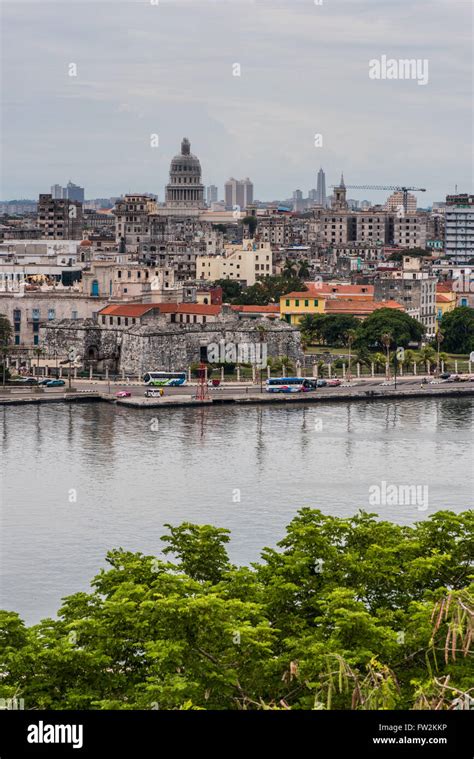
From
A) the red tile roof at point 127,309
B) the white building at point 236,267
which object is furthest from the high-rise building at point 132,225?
the red tile roof at point 127,309

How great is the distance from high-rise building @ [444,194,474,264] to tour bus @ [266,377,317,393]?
1824 inches

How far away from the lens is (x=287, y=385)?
3409 cm

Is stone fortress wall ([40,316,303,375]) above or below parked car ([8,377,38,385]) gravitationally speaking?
above

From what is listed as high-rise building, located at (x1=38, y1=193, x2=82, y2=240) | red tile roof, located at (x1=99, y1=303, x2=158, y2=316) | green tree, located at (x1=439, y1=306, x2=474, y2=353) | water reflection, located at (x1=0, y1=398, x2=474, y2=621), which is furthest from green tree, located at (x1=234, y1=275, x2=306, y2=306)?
high-rise building, located at (x1=38, y1=193, x2=82, y2=240)

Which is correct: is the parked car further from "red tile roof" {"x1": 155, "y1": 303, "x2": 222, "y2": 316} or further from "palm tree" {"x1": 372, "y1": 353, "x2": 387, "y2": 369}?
"palm tree" {"x1": 372, "y1": 353, "x2": 387, "y2": 369}

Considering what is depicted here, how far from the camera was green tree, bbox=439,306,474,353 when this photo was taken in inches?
1634

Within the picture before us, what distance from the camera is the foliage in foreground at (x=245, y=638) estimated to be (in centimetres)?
981

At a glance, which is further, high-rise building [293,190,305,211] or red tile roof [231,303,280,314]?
high-rise building [293,190,305,211]

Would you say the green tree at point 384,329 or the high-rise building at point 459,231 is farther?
the high-rise building at point 459,231

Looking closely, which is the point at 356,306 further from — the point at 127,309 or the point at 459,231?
the point at 459,231

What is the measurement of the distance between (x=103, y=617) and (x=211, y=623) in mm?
925

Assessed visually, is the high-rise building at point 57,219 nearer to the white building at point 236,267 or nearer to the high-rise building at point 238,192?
the white building at point 236,267

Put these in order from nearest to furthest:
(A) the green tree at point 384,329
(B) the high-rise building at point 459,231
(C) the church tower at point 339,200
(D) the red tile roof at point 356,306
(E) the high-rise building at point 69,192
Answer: (A) the green tree at point 384,329 → (D) the red tile roof at point 356,306 → (B) the high-rise building at point 459,231 → (C) the church tower at point 339,200 → (E) the high-rise building at point 69,192

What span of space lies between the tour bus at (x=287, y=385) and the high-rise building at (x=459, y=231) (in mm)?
46332
